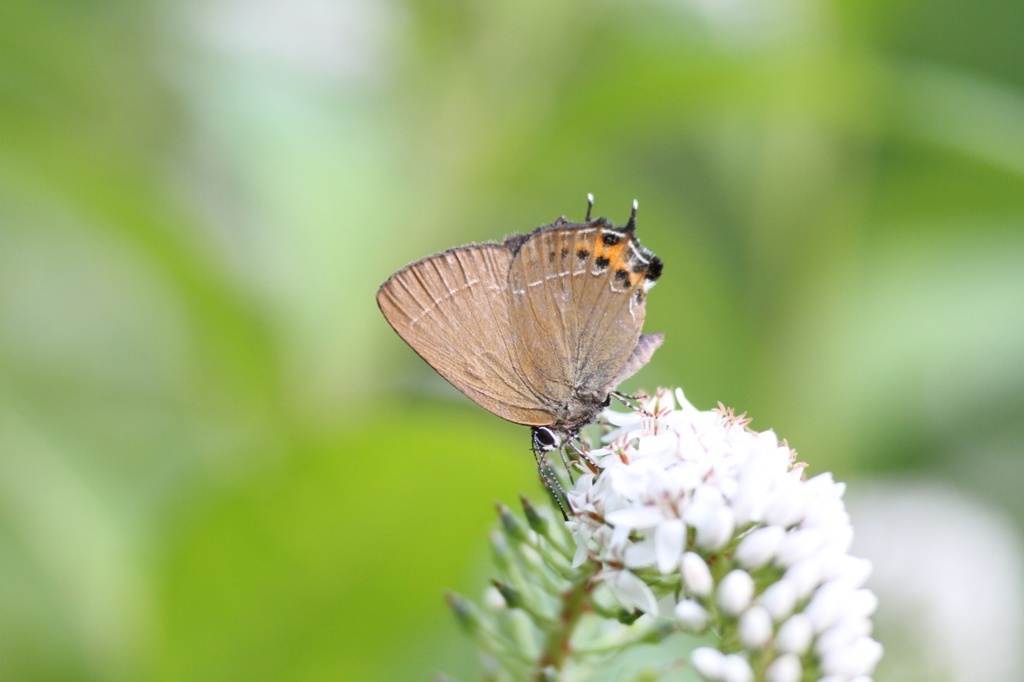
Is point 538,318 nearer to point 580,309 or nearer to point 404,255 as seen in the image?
point 580,309

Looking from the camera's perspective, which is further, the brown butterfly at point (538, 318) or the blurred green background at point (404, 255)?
the blurred green background at point (404, 255)

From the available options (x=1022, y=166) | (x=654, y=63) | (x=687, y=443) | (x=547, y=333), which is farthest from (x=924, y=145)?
(x=687, y=443)

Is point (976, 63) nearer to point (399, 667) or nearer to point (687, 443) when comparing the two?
point (687, 443)

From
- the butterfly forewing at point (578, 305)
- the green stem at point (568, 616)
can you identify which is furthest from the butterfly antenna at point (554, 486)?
the butterfly forewing at point (578, 305)

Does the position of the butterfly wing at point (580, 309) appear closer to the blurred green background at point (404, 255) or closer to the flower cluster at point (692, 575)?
the blurred green background at point (404, 255)

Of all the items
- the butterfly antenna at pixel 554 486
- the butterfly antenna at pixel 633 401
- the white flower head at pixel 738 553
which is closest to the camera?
the white flower head at pixel 738 553
